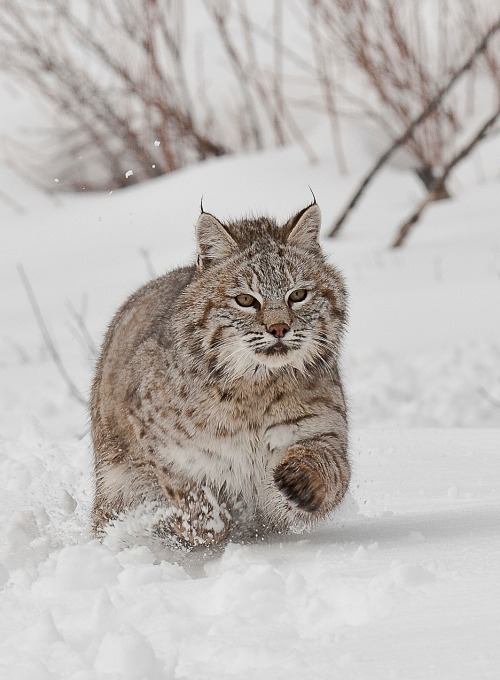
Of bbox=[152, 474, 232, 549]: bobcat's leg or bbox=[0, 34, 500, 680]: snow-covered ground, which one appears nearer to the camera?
bbox=[0, 34, 500, 680]: snow-covered ground

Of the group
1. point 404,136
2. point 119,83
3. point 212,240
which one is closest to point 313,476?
point 212,240

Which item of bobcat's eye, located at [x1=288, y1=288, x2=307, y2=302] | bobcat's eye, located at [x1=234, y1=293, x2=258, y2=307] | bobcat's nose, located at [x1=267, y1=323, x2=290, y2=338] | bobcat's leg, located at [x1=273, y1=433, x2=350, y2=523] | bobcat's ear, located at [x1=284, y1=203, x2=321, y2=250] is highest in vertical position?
bobcat's ear, located at [x1=284, y1=203, x2=321, y2=250]

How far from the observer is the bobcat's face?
342 cm

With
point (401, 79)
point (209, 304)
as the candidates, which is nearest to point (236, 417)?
point (209, 304)

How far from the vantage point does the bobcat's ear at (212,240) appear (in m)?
3.62

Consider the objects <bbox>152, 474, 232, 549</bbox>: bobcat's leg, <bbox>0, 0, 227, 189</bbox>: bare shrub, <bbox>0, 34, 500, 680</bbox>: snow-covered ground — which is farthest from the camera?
<bbox>0, 0, 227, 189</bbox>: bare shrub

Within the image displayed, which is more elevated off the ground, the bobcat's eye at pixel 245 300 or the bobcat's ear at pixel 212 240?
the bobcat's ear at pixel 212 240

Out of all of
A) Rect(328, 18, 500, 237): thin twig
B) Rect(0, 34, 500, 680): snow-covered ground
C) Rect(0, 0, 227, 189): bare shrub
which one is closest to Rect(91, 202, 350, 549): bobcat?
Rect(0, 34, 500, 680): snow-covered ground

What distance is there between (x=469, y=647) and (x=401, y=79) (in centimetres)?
870

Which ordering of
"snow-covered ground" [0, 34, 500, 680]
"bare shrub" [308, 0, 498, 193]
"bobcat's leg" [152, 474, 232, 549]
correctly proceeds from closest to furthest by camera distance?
"snow-covered ground" [0, 34, 500, 680]
"bobcat's leg" [152, 474, 232, 549]
"bare shrub" [308, 0, 498, 193]

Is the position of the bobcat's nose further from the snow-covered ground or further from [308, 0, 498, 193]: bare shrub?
[308, 0, 498, 193]: bare shrub

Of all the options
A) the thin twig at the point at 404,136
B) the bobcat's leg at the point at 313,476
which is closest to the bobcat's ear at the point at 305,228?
the bobcat's leg at the point at 313,476

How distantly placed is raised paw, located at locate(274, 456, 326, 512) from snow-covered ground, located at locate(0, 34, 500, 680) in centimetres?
16

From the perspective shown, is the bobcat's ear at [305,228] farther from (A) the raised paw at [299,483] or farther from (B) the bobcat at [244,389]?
(A) the raised paw at [299,483]
